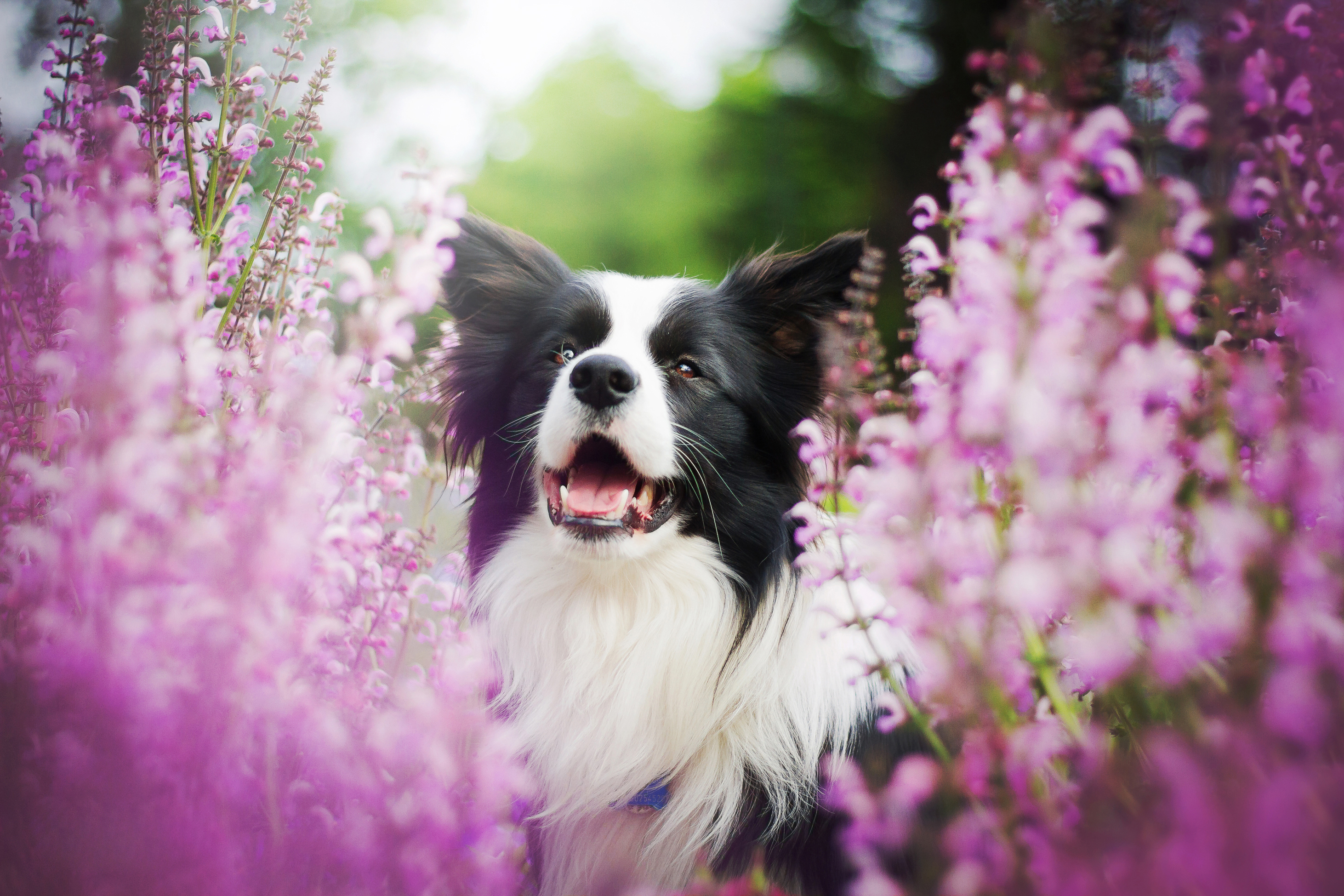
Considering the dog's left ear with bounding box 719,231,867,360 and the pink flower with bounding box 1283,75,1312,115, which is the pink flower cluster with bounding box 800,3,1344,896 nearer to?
the pink flower with bounding box 1283,75,1312,115

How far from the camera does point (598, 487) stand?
7.43 feet

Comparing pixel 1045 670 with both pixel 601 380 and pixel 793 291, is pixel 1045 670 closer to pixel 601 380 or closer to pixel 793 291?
pixel 601 380

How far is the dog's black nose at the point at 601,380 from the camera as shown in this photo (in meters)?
2.08

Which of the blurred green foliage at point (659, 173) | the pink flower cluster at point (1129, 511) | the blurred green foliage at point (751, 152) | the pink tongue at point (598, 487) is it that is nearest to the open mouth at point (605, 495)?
the pink tongue at point (598, 487)

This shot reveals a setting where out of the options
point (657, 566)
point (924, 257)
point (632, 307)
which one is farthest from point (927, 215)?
point (657, 566)

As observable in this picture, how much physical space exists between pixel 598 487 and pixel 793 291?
87 centimetres

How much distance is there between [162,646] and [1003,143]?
4.31ft

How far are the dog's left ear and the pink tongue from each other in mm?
697

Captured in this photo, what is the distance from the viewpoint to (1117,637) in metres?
0.82

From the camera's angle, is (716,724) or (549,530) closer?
(716,724)

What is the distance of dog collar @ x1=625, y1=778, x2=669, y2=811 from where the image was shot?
6.88 feet

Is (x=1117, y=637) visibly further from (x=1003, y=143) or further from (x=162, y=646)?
(x=162, y=646)

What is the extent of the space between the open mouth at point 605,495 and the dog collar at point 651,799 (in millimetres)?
654

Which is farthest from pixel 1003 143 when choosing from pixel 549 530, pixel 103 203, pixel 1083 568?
pixel 549 530
